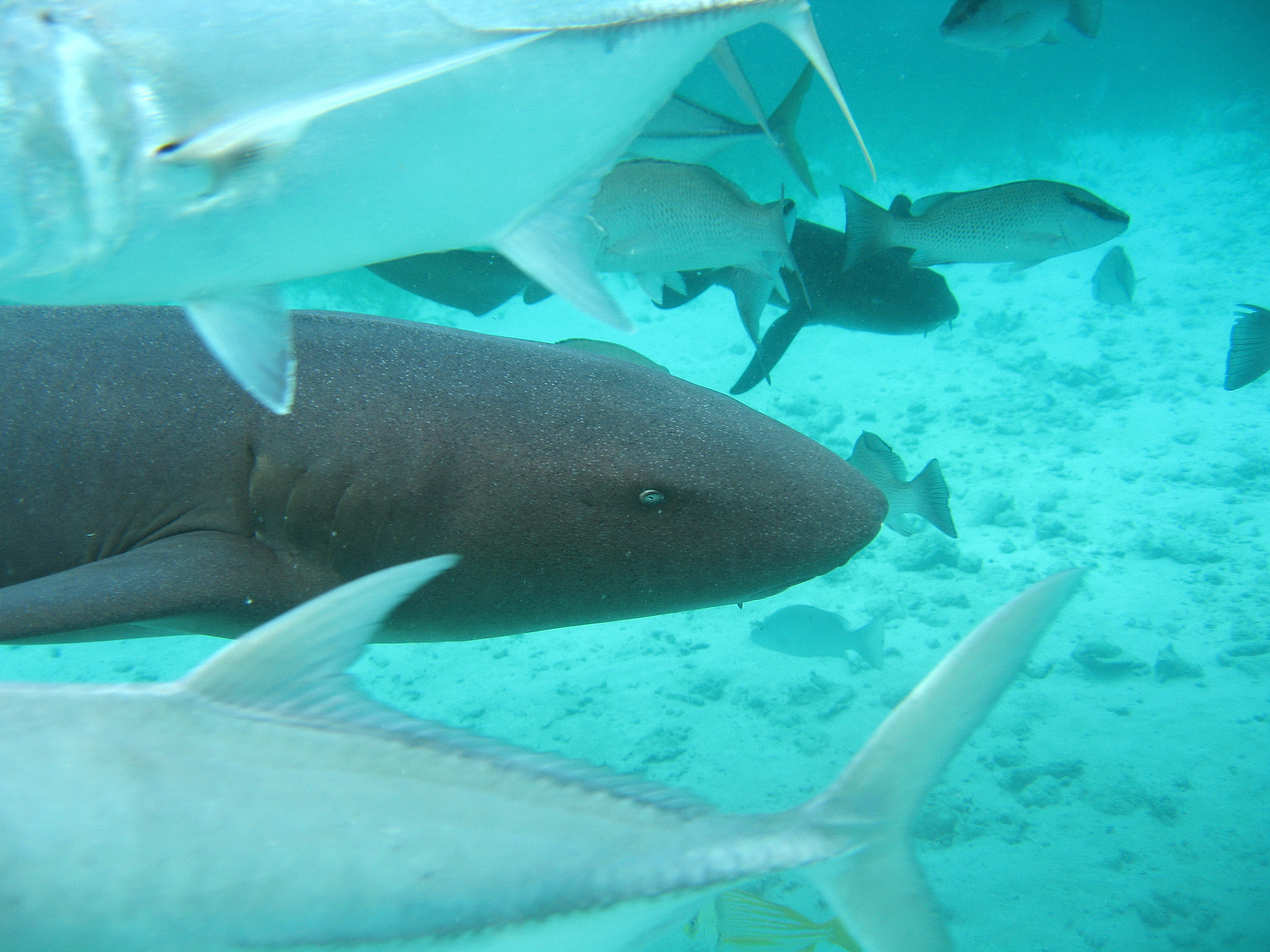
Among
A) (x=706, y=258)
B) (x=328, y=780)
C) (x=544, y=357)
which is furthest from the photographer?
(x=706, y=258)

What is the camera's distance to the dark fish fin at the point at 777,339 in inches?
170

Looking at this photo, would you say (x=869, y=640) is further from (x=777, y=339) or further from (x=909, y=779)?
(x=909, y=779)

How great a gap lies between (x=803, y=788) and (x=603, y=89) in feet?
18.9

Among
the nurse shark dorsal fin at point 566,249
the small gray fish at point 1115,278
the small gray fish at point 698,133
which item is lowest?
the nurse shark dorsal fin at point 566,249

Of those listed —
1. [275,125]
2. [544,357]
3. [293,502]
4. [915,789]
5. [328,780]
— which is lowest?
[915,789]

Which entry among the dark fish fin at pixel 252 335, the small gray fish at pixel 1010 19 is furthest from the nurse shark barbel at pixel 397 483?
the small gray fish at pixel 1010 19

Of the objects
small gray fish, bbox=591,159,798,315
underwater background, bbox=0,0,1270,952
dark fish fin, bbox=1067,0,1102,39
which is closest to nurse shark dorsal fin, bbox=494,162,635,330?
small gray fish, bbox=591,159,798,315

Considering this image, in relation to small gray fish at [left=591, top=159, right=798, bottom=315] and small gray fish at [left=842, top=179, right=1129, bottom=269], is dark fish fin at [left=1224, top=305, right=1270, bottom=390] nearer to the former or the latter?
small gray fish at [left=842, top=179, right=1129, bottom=269]

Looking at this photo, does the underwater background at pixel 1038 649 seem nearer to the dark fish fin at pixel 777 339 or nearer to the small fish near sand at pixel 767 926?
the small fish near sand at pixel 767 926

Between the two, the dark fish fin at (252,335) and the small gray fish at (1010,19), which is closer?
the dark fish fin at (252,335)

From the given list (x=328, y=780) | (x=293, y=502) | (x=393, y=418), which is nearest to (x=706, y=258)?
(x=393, y=418)

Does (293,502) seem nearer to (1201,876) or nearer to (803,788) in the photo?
(803,788)

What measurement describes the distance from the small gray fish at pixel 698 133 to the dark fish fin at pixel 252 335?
2763 millimetres

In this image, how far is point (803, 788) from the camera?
217 inches
